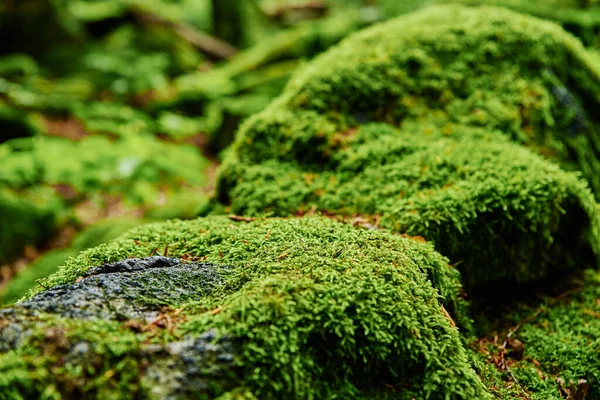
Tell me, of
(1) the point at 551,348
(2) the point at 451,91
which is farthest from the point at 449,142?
(1) the point at 551,348

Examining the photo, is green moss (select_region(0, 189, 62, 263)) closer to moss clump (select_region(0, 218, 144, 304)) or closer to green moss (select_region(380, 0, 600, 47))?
moss clump (select_region(0, 218, 144, 304))

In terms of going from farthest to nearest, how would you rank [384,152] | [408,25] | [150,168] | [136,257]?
[150,168] → [408,25] → [384,152] → [136,257]

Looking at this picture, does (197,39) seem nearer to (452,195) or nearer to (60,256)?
(60,256)

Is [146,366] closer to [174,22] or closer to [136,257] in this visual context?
[136,257]

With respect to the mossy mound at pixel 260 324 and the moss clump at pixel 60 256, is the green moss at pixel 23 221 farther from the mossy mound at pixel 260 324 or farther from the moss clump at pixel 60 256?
the mossy mound at pixel 260 324

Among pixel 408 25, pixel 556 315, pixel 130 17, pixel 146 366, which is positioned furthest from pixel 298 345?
pixel 130 17

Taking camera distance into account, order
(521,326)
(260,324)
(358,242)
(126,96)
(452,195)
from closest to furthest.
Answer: (260,324)
(358,242)
(521,326)
(452,195)
(126,96)
